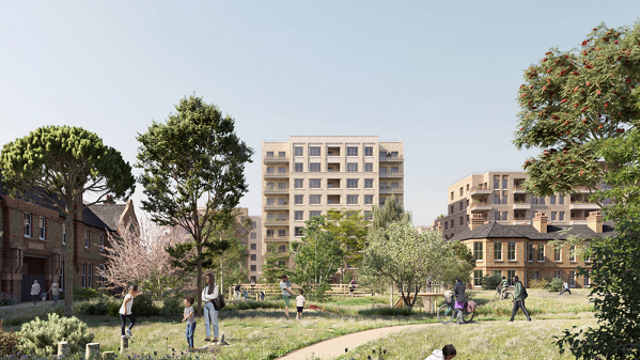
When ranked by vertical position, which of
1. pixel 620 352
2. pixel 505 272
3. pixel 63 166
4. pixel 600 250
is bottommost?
pixel 505 272

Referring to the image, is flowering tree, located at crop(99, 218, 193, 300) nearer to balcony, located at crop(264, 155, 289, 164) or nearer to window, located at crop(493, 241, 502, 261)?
window, located at crop(493, 241, 502, 261)

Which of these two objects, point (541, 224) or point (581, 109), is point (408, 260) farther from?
point (541, 224)

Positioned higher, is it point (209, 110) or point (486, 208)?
point (209, 110)

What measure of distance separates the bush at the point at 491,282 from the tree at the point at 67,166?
3957 cm

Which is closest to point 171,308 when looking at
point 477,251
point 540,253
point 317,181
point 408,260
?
point 408,260

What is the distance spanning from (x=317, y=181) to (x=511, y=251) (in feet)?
137

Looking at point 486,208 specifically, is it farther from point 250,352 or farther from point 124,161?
point 250,352

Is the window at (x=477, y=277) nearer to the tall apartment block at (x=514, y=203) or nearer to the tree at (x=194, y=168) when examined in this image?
the tall apartment block at (x=514, y=203)

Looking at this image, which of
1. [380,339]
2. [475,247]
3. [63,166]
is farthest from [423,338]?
[475,247]

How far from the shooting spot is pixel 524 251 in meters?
51.5

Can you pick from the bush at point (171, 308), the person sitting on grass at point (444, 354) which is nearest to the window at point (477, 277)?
the bush at point (171, 308)

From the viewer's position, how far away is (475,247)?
52.6 meters

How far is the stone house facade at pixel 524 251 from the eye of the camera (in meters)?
51.2

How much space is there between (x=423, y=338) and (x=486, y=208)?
6429 centimetres
